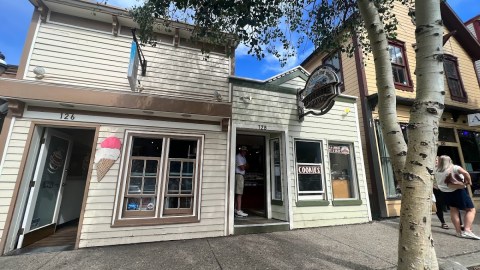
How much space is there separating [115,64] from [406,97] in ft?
30.6

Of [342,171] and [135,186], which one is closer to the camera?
[135,186]

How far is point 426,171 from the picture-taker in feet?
8.44

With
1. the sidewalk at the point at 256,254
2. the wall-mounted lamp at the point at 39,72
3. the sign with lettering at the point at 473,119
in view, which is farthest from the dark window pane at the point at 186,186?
the sign with lettering at the point at 473,119

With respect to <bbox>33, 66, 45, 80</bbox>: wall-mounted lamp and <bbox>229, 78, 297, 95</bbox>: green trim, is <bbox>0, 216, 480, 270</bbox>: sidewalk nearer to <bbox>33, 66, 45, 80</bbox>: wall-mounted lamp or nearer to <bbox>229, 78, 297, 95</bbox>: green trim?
<bbox>33, 66, 45, 80</bbox>: wall-mounted lamp

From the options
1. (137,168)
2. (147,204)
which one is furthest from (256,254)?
(137,168)

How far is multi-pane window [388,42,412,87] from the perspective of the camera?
8.66 meters

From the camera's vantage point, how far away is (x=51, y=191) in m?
5.35

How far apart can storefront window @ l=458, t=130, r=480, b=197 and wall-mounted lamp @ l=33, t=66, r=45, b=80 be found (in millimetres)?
13455

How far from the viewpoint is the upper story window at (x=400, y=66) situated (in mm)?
8562

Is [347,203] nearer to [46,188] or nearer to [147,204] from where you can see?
[147,204]

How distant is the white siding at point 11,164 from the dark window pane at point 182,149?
2773 mm

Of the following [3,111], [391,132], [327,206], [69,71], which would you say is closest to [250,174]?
[327,206]

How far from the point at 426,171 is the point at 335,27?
15.5 feet

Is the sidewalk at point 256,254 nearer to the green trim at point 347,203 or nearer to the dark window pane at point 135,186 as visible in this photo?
the dark window pane at point 135,186
